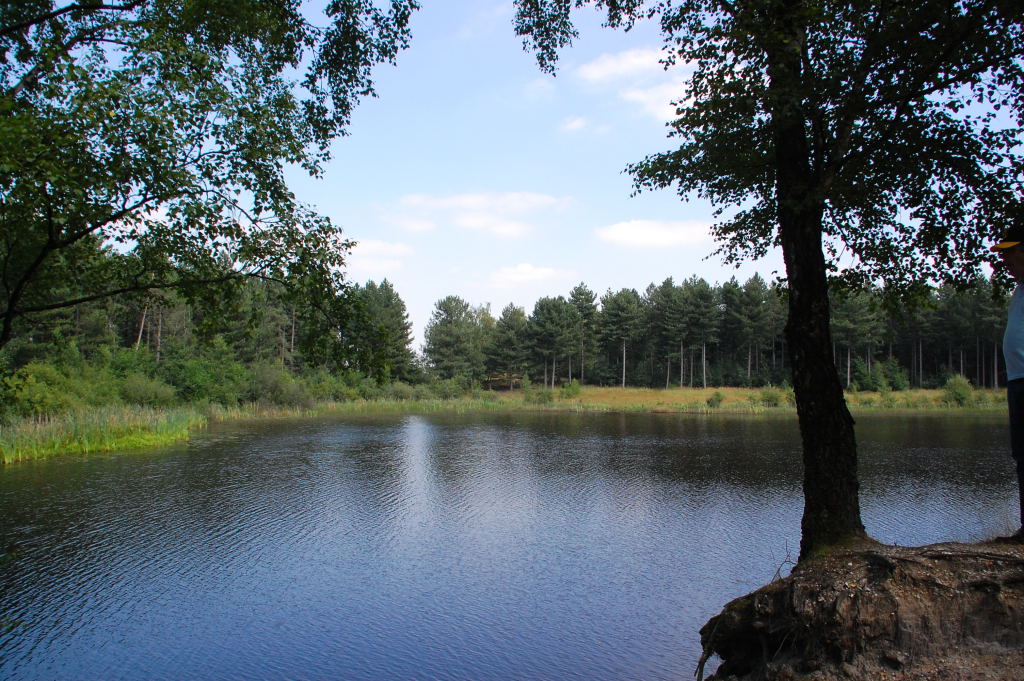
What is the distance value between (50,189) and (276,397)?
3604cm

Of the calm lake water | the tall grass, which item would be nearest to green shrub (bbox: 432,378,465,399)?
the tall grass

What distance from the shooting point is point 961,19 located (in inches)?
191

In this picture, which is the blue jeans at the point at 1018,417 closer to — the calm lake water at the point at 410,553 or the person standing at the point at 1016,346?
the person standing at the point at 1016,346

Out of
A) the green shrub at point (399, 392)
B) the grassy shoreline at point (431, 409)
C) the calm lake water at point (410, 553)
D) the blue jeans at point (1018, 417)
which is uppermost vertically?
the blue jeans at point (1018, 417)

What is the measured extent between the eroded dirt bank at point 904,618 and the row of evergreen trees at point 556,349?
25.8m

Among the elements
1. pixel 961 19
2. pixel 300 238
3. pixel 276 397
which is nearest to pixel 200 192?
pixel 300 238

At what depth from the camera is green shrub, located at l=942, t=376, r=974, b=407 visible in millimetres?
42219

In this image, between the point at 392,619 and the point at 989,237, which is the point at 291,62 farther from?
the point at 989,237

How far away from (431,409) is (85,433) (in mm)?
25227

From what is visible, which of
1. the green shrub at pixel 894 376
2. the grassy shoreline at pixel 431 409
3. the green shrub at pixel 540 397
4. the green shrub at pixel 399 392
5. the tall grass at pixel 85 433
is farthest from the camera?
the green shrub at pixel 894 376

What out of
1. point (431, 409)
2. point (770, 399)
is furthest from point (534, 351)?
point (770, 399)

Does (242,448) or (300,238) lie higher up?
(300,238)

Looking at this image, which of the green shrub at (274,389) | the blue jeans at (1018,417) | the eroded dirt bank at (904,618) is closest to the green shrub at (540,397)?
the green shrub at (274,389)

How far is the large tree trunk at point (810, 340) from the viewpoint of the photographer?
16.5 feet
